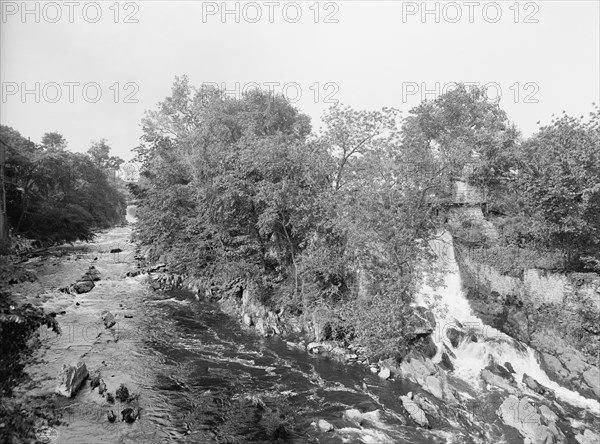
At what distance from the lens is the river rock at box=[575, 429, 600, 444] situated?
1234 centimetres

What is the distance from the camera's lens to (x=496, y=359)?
57.2 ft


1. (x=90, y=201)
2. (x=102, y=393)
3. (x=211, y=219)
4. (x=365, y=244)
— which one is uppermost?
(x=90, y=201)

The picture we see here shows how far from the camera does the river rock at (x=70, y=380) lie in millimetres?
12523

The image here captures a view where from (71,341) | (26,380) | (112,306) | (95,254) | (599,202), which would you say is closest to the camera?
(26,380)

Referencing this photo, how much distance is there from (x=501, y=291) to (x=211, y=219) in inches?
856

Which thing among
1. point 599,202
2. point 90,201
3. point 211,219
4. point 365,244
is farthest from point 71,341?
point 90,201

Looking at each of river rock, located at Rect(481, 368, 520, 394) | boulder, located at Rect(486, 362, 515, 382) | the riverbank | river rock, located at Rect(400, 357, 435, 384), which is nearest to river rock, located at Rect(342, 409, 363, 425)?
river rock, located at Rect(400, 357, 435, 384)

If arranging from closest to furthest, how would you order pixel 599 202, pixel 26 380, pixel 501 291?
pixel 26 380
pixel 599 202
pixel 501 291

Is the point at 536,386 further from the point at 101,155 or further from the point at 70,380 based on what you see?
the point at 101,155

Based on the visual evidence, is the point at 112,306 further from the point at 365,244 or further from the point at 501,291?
the point at 501,291

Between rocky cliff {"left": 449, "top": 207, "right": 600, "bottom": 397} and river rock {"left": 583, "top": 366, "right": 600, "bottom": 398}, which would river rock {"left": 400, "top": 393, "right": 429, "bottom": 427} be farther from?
river rock {"left": 583, "top": 366, "right": 600, "bottom": 398}

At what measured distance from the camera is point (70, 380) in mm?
12789

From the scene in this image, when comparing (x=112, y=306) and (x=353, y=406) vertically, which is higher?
(x=112, y=306)

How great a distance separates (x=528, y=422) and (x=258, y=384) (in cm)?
1084
